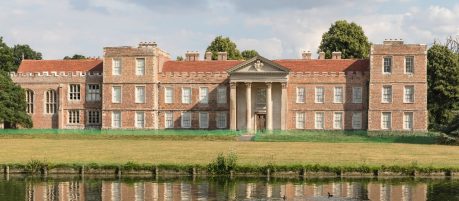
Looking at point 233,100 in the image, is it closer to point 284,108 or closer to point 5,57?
point 284,108

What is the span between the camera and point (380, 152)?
151ft

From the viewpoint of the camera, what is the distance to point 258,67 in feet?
227

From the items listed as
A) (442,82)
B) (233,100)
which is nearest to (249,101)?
(233,100)

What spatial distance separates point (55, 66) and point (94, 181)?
4406 cm

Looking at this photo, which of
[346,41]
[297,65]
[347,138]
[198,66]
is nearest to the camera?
[347,138]

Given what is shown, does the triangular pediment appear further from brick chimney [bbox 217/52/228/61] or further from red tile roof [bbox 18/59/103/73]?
red tile roof [bbox 18/59/103/73]

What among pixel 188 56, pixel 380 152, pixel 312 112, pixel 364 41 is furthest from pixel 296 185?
pixel 364 41

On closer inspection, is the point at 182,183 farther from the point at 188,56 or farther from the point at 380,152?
the point at 188,56

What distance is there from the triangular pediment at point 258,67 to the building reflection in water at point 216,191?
35.7 meters

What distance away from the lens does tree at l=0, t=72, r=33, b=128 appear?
68.9 m

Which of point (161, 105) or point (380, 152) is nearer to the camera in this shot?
point (380, 152)

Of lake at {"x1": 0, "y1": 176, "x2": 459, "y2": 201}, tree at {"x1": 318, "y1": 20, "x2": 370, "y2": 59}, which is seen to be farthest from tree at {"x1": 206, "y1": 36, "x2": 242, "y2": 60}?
lake at {"x1": 0, "y1": 176, "x2": 459, "y2": 201}

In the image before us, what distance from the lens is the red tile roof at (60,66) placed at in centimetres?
7512

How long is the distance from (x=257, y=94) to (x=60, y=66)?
2000 centimetres
